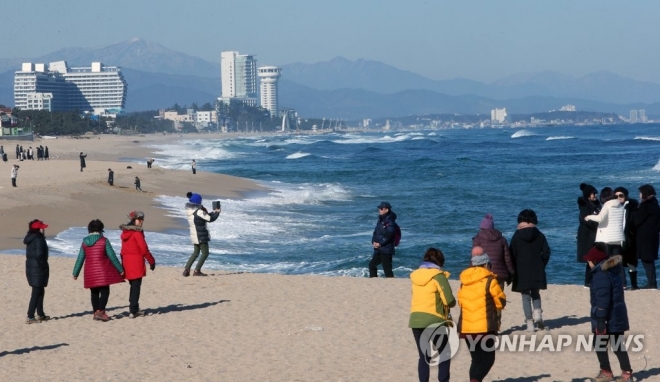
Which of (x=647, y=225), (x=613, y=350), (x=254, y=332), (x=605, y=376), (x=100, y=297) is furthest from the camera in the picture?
(x=647, y=225)

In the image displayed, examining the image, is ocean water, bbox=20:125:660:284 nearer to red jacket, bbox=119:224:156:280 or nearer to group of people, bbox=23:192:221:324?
group of people, bbox=23:192:221:324

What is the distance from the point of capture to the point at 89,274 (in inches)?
439

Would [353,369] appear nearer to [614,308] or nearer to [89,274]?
[614,308]

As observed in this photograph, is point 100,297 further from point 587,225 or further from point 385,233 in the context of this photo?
point 587,225

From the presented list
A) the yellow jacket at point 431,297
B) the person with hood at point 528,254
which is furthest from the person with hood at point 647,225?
the yellow jacket at point 431,297

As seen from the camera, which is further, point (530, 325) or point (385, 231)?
point (385, 231)

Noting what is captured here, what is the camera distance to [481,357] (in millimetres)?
7512

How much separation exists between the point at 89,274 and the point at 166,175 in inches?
1437

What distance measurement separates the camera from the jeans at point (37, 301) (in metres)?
11.4

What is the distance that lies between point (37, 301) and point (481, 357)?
19.9 ft

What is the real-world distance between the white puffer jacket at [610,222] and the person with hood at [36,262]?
6.50 m

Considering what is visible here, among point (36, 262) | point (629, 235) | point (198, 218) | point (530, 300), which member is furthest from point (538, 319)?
point (36, 262)

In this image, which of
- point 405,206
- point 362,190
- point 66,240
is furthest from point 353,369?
point 362,190

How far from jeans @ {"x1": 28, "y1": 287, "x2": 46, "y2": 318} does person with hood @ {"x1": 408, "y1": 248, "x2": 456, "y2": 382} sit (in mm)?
5602
